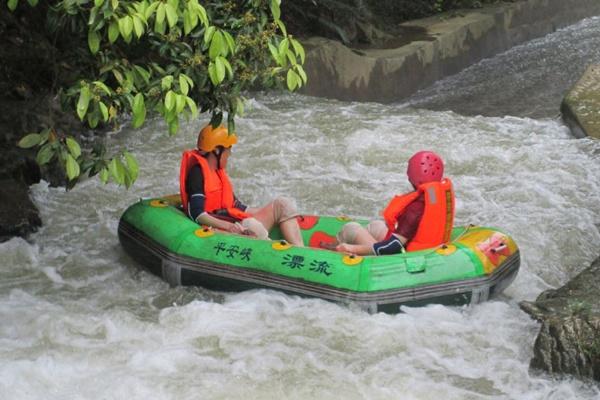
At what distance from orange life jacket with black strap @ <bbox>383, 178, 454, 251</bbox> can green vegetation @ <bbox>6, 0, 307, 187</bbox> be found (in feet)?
3.72

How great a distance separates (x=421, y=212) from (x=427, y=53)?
7906 millimetres

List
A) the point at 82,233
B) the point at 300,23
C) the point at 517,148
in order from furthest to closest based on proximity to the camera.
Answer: the point at 300,23, the point at 517,148, the point at 82,233

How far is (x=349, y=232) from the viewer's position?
18.1 feet

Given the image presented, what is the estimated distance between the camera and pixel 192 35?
13.6ft

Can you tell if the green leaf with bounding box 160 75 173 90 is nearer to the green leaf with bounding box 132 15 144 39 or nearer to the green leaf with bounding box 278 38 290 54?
the green leaf with bounding box 132 15 144 39

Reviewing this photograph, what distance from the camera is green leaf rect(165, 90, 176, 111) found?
371cm

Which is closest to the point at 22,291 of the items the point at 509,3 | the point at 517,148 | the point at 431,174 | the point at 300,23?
the point at 431,174

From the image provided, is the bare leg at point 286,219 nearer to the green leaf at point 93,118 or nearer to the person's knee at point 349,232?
the person's knee at point 349,232

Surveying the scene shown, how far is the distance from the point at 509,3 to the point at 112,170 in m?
12.8

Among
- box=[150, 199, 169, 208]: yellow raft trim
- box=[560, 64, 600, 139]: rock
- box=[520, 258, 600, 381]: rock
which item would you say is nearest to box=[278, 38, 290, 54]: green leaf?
box=[520, 258, 600, 381]: rock

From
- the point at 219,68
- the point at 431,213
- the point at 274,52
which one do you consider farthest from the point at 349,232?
the point at 219,68

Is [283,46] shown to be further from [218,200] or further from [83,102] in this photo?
[218,200]

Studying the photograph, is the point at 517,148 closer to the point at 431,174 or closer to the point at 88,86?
the point at 431,174

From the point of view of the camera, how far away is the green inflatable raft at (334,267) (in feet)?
16.3
